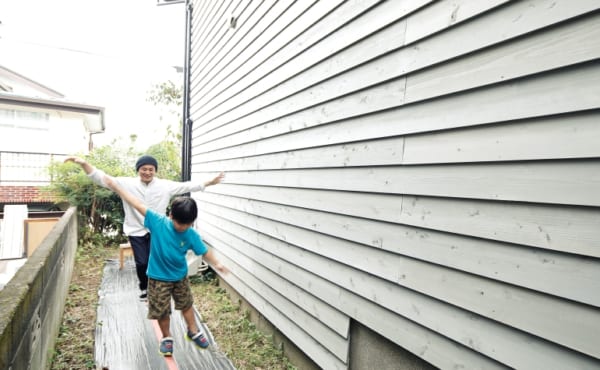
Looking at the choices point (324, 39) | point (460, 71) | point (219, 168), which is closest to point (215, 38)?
point (219, 168)

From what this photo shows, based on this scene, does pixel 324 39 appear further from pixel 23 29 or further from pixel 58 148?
pixel 23 29

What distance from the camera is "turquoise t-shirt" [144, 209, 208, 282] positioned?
286cm

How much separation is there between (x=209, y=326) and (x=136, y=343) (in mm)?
886

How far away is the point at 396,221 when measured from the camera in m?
2.01

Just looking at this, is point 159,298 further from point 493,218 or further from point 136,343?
point 493,218

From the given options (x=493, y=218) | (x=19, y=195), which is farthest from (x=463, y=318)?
(x=19, y=195)

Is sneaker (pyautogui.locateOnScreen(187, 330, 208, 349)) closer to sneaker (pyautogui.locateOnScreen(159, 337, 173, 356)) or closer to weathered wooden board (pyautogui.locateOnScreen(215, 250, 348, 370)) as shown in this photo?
sneaker (pyautogui.locateOnScreen(159, 337, 173, 356))

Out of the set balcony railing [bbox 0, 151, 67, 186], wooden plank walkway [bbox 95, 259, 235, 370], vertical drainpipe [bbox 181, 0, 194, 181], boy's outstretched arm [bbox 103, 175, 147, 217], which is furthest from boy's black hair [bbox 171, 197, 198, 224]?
balcony railing [bbox 0, 151, 67, 186]

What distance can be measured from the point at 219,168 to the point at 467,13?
4526 millimetres

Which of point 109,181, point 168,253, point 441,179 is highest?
point 441,179

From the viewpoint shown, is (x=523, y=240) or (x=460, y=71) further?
(x=460, y=71)

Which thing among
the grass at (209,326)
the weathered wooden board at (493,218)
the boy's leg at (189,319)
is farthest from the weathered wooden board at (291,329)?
the weathered wooden board at (493,218)

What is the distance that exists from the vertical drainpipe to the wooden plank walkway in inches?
128

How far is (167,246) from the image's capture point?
2.86 m
